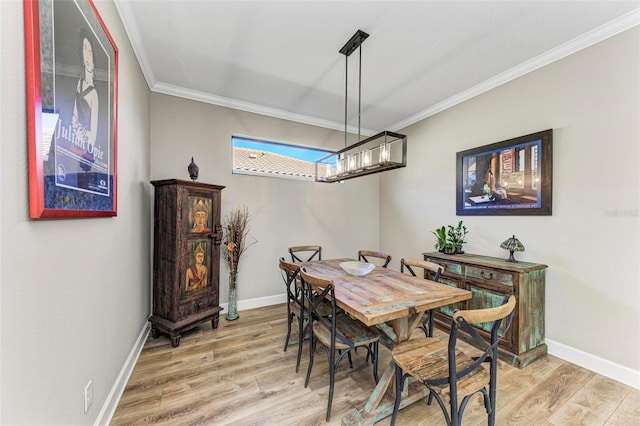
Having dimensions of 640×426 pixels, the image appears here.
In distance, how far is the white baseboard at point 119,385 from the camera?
1.49m

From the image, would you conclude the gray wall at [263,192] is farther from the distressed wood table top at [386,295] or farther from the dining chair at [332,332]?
the dining chair at [332,332]

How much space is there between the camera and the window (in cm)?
346

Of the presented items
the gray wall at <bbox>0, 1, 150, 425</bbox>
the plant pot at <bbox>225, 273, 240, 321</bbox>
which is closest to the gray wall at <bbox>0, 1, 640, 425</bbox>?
the gray wall at <bbox>0, 1, 150, 425</bbox>

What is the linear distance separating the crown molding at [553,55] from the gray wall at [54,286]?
11.9ft

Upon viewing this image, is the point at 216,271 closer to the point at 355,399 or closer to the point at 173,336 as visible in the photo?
the point at 173,336

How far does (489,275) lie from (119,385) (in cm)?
327

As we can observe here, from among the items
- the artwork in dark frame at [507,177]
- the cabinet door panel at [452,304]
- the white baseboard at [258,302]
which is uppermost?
the artwork in dark frame at [507,177]

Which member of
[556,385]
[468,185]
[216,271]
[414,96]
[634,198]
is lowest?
[556,385]

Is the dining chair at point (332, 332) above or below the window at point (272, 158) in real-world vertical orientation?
below

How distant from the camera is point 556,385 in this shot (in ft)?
6.34

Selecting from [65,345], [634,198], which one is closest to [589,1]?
[634,198]

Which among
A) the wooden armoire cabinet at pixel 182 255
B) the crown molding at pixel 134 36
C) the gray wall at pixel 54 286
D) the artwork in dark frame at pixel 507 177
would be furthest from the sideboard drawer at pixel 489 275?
the crown molding at pixel 134 36

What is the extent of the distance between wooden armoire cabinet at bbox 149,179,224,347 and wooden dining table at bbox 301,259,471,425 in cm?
156

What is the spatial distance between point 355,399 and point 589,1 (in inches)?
135
